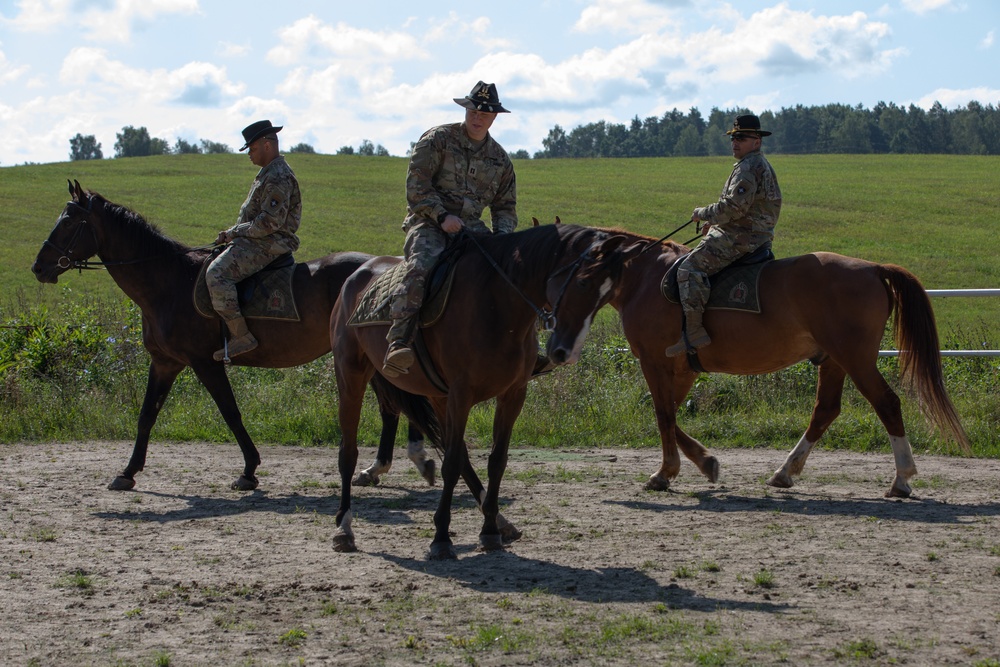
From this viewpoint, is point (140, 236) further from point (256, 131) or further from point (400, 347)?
point (400, 347)

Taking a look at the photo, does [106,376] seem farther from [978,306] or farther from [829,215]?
[829,215]

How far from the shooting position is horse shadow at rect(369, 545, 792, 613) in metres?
5.41

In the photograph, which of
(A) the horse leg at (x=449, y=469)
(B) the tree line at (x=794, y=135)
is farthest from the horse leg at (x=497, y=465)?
(B) the tree line at (x=794, y=135)

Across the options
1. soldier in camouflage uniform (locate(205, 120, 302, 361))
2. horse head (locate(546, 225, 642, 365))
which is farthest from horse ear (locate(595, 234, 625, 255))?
soldier in camouflage uniform (locate(205, 120, 302, 361))

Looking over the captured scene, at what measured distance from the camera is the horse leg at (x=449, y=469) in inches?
264

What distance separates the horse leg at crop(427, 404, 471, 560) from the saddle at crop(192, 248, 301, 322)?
3288 millimetres

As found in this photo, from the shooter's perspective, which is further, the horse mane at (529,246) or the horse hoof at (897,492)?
the horse hoof at (897,492)

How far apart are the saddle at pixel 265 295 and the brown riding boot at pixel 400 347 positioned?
2.90 meters

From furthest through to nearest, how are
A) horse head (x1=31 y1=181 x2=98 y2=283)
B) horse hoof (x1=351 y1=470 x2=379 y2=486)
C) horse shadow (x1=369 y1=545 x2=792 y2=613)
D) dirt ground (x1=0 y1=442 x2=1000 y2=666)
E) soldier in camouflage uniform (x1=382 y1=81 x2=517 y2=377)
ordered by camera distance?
horse head (x1=31 y1=181 x2=98 y2=283)
horse hoof (x1=351 y1=470 x2=379 y2=486)
soldier in camouflage uniform (x1=382 y1=81 x2=517 y2=377)
horse shadow (x1=369 y1=545 x2=792 y2=613)
dirt ground (x1=0 y1=442 x2=1000 y2=666)

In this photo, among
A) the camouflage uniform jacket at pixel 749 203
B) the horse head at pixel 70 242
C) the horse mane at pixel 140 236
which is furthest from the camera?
the horse mane at pixel 140 236

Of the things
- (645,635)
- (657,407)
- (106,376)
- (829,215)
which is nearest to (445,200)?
(657,407)

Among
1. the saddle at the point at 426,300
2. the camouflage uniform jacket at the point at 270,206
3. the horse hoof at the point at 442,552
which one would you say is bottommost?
the horse hoof at the point at 442,552

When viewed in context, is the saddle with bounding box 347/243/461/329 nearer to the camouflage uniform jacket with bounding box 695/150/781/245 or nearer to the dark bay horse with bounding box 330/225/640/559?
the dark bay horse with bounding box 330/225/640/559

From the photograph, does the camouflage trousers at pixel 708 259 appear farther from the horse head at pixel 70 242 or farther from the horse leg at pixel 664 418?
the horse head at pixel 70 242
